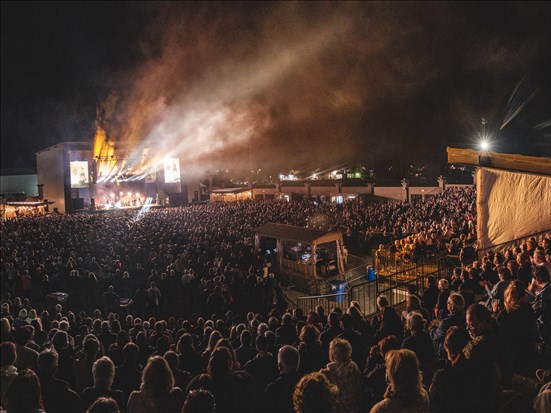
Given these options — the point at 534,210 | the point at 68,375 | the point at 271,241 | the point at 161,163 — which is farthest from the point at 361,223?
the point at 161,163

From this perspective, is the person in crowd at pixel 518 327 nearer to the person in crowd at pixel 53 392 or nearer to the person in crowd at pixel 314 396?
the person in crowd at pixel 314 396

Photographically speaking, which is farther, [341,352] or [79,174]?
[79,174]

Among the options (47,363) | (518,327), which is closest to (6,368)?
(47,363)

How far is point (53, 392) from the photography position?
3463 millimetres

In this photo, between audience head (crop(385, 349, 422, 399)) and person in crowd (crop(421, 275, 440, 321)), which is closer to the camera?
audience head (crop(385, 349, 422, 399))

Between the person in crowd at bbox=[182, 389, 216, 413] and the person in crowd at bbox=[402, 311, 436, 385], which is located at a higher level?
the person in crowd at bbox=[182, 389, 216, 413]

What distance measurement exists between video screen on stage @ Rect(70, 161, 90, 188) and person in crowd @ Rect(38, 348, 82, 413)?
46169mm

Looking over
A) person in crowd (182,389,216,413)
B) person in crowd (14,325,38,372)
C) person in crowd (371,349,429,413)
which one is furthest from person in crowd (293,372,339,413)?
person in crowd (14,325,38,372)

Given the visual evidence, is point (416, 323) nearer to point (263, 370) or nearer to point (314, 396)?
point (263, 370)

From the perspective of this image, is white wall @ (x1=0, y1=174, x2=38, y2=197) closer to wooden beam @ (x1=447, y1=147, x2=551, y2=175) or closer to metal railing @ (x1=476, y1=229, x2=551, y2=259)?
wooden beam @ (x1=447, y1=147, x2=551, y2=175)

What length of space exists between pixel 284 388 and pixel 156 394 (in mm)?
1043

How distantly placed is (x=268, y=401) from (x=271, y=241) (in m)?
13.9

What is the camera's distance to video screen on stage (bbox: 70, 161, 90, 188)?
44344 mm

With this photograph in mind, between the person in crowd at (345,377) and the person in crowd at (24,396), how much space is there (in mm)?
2309
